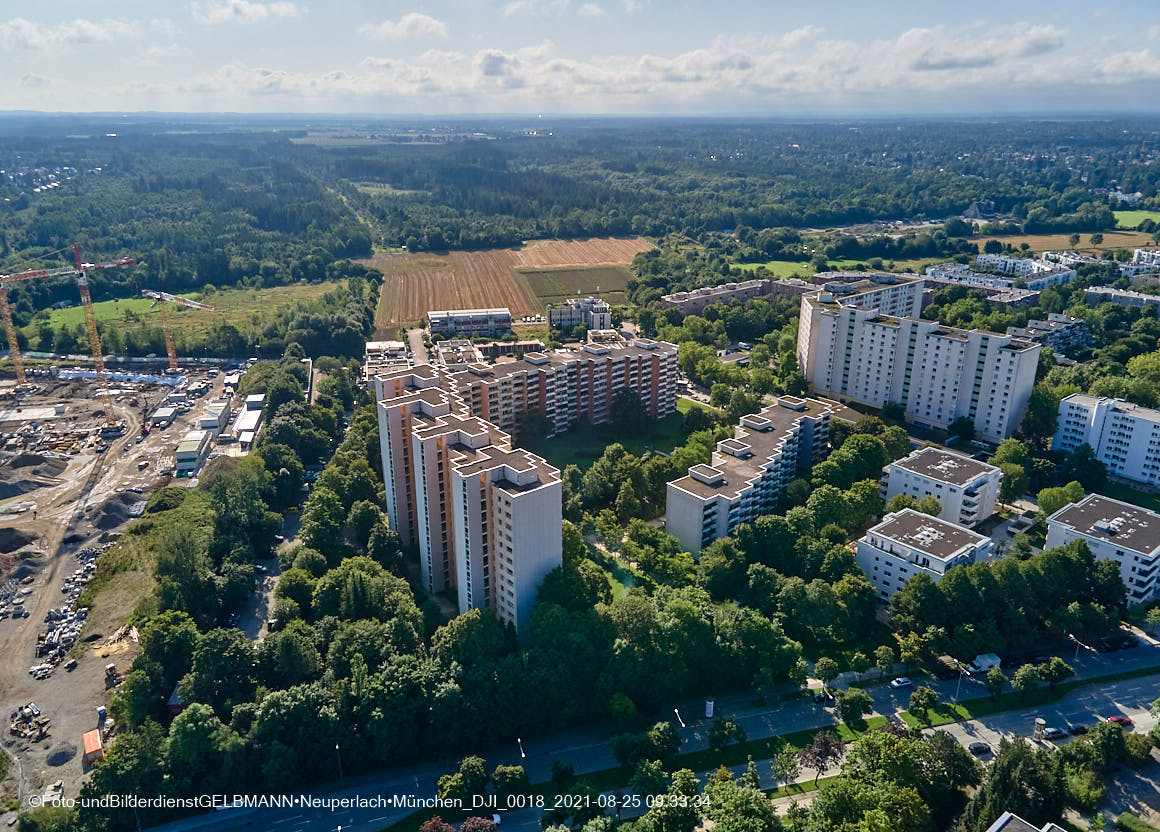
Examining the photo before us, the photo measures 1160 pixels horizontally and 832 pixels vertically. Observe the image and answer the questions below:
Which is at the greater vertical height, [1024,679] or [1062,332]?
[1062,332]

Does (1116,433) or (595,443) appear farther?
(595,443)

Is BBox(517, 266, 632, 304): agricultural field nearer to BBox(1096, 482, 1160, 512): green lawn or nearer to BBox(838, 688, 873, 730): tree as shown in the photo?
BBox(1096, 482, 1160, 512): green lawn

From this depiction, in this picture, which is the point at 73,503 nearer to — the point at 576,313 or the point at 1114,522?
the point at 576,313

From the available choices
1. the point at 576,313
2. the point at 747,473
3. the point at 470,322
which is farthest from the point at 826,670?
the point at 470,322

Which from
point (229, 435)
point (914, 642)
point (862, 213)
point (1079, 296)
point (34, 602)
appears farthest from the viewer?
point (862, 213)

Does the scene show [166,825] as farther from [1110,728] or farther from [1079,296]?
[1079,296]

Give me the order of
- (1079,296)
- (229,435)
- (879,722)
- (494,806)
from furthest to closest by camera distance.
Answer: (1079,296) → (229,435) → (879,722) → (494,806)

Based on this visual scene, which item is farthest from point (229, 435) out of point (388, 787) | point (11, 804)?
point (388, 787)
